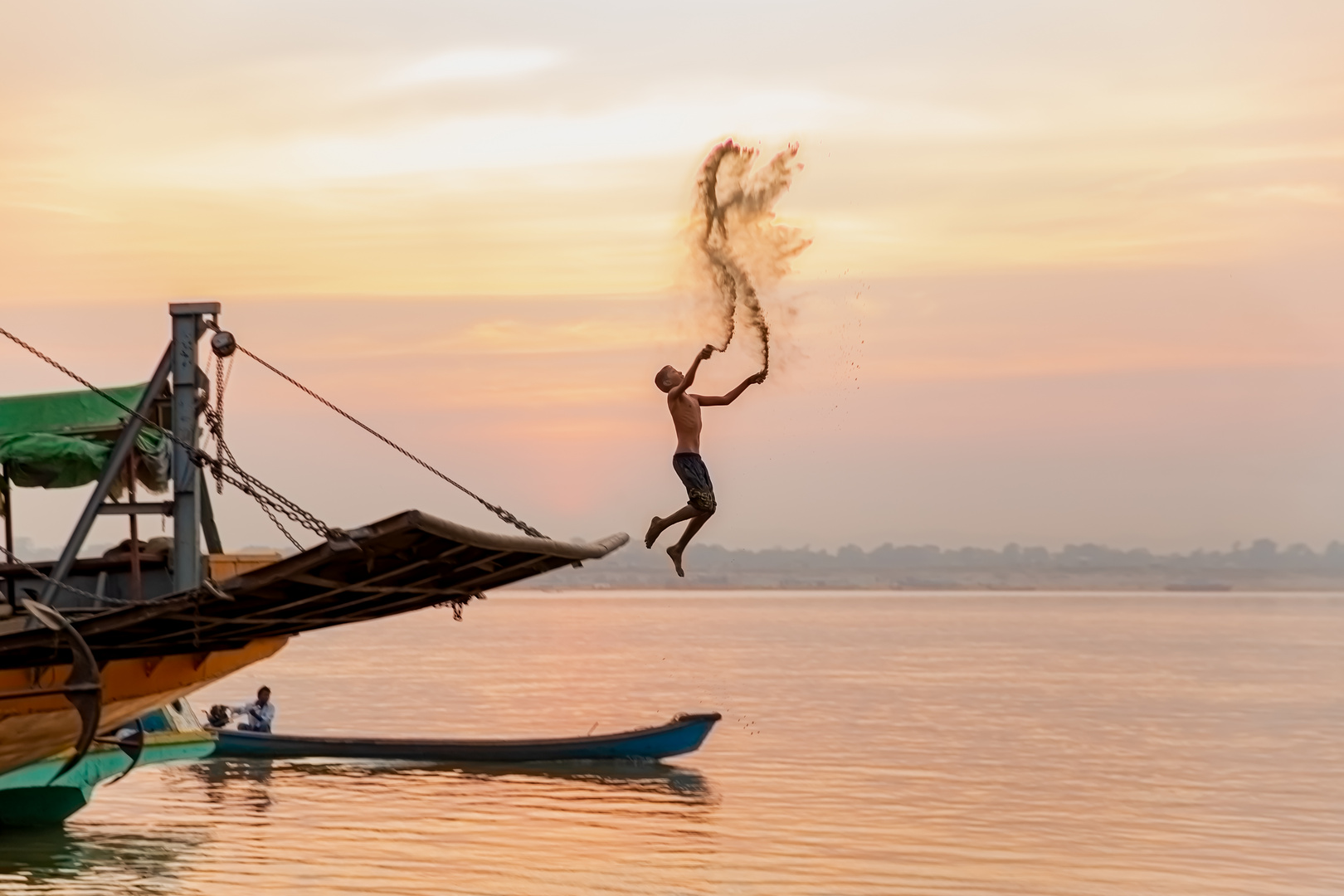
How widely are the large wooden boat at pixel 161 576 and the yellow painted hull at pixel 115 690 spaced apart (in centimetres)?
2

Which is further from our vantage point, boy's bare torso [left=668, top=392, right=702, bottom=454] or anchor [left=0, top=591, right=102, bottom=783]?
anchor [left=0, top=591, right=102, bottom=783]

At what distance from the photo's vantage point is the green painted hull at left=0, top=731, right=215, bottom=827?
96.6 ft

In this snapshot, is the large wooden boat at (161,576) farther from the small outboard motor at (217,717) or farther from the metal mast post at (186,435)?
the small outboard motor at (217,717)

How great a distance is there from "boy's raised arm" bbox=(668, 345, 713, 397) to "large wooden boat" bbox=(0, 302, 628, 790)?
3005 mm

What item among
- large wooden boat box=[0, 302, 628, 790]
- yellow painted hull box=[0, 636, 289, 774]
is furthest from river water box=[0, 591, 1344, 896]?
large wooden boat box=[0, 302, 628, 790]

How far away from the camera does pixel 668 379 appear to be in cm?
1667

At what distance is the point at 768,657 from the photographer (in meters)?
126

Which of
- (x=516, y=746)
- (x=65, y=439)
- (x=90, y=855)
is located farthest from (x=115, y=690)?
(x=516, y=746)

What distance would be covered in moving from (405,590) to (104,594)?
4.32m

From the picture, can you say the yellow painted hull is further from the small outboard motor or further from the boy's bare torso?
the small outboard motor

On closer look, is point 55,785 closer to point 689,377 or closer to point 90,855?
point 90,855

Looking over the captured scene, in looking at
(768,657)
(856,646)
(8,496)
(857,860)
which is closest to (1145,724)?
(857,860)

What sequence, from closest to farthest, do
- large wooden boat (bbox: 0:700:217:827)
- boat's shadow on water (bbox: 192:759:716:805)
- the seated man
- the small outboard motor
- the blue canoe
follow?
large wooden boat (bbox: 0:700:217:827), boat's shadow on water (bbox: 192:759:716:805), the small outboard motor, the blue canoe, the seated man

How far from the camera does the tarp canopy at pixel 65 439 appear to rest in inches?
927
